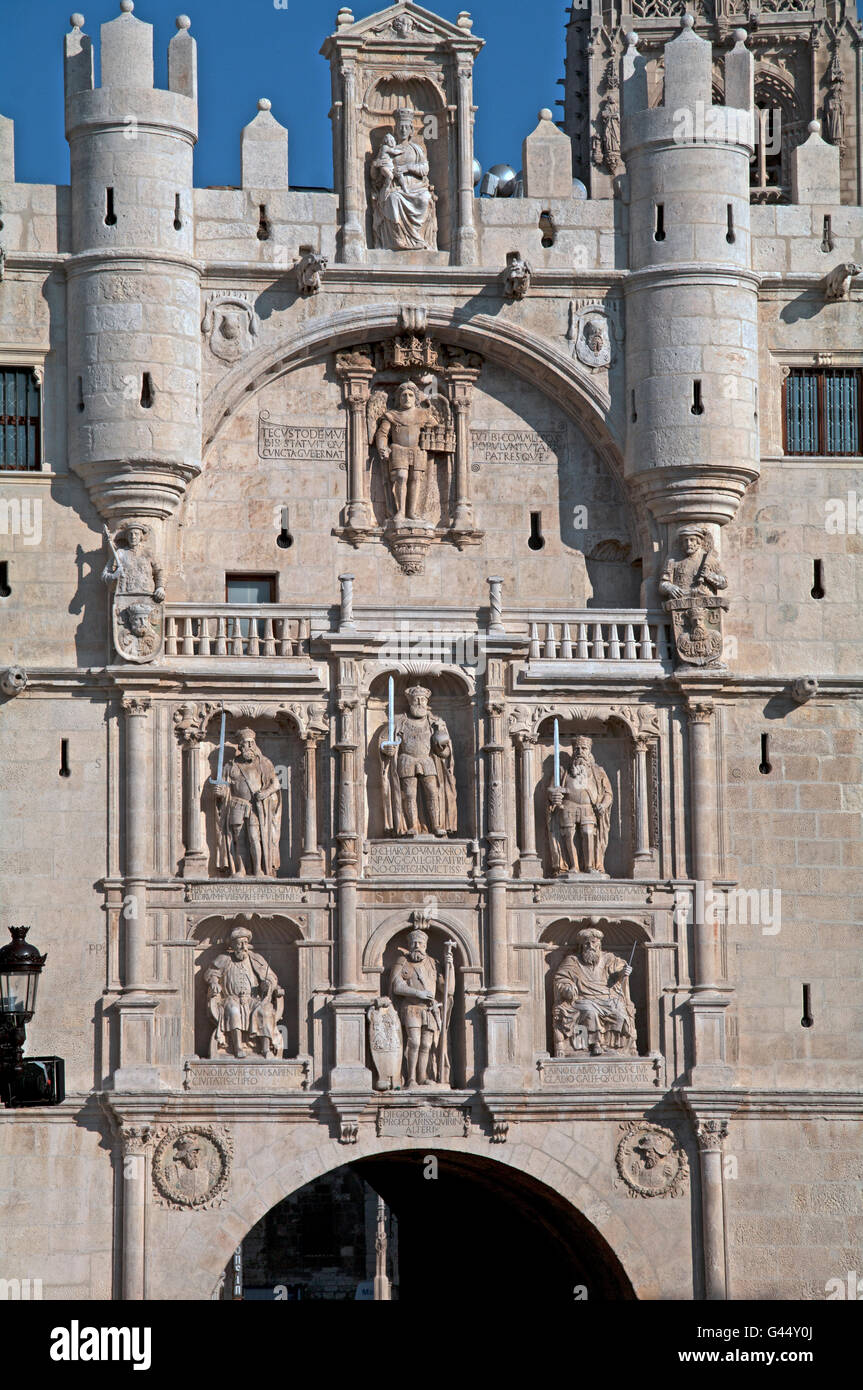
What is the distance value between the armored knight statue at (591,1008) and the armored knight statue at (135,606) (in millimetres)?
5655

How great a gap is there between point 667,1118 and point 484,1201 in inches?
190

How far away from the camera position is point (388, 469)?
36000 mm

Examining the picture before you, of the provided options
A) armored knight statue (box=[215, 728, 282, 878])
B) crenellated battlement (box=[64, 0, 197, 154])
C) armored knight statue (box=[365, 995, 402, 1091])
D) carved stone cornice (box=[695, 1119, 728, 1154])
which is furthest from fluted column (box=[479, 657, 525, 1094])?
crenellated battlement (box=[64, 0, 197, 154])

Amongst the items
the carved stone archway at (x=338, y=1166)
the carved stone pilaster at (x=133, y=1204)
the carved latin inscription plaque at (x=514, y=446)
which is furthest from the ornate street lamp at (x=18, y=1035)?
the carved latin inscription plaque at (x=514, y=446)

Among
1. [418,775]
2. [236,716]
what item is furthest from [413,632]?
[236,716]

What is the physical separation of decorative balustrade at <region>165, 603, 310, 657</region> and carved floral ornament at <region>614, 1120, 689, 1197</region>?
6.35 meters

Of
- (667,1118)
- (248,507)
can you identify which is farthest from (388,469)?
(667,1118)

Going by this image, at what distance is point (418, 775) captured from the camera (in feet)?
114

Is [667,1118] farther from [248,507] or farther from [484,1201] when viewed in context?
[248,507]

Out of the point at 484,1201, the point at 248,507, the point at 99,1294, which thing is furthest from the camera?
the point at 484,1201

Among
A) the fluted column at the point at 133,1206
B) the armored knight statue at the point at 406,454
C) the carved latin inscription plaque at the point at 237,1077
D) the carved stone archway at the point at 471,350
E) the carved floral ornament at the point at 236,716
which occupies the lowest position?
the fluted column at the point at 133,1206

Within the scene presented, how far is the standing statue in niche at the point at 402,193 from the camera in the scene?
3609 centimetres

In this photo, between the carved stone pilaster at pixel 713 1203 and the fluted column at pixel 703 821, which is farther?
the fluted column at pixel 703 821

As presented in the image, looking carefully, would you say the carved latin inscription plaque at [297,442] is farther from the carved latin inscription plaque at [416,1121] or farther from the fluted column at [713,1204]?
the fluted column at [713,1204]
